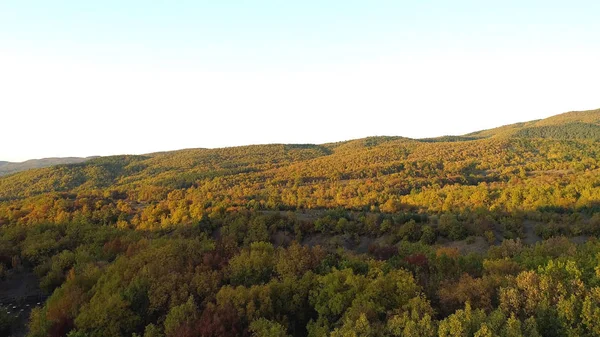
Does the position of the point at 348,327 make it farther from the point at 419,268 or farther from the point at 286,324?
the point at 419,268

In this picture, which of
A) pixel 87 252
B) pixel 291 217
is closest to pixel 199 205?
pixel 291 217

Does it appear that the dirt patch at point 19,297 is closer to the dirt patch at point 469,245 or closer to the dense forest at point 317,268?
the dense forest at point 317,268

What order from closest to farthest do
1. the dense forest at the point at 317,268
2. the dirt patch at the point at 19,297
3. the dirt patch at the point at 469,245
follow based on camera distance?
the dense forest at the point at 317,268
the dirt patch at the point at 19,297
the dirt patch at the point at 469,245

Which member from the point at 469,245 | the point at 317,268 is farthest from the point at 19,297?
the point at 469,245

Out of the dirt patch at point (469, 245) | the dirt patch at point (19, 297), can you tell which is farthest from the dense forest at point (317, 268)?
the dirt patch at point (19, 297)

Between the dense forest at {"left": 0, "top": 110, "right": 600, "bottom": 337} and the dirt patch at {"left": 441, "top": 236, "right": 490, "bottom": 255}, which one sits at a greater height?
the dense forest at {"left": 0, "top": 110, "right": 600, "bottom": 337}

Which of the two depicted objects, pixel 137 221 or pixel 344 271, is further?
pixel 137 221

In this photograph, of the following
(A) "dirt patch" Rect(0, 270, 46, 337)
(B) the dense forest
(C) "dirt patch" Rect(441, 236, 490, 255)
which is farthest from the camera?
(C) "dirt patch" Rect(441, 236, 490, 255)

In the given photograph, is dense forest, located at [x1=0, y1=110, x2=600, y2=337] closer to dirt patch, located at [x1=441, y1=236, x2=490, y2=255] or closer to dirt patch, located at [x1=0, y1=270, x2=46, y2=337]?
dirt patch, located at [x1=441, y1=236, x2=490, y2=255]

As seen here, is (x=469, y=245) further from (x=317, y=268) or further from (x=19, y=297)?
(x=19, y=297)

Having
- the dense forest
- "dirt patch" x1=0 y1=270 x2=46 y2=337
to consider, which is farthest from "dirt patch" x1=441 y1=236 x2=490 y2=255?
"dirt patch" x1=0 y1=270 x2=46 y2=337

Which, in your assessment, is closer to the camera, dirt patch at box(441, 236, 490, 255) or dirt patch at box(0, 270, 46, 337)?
dirt patch at box(0, 270, 46, 337)
